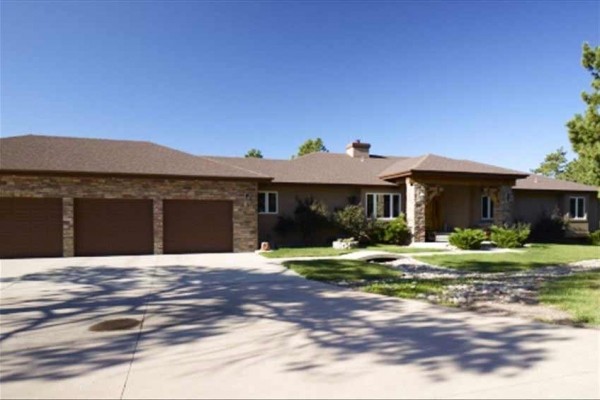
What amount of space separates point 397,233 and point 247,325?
15.2 meters

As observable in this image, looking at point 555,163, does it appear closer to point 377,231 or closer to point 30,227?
point 377,231

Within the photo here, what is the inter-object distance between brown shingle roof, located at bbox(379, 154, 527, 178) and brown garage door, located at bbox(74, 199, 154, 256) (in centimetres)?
1255

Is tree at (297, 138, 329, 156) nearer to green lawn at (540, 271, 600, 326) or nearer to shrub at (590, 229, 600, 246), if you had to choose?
shrub at (590, 229, 600, 246)

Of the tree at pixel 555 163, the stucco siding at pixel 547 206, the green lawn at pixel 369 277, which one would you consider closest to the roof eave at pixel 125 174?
the green lawn at pixel 369 277

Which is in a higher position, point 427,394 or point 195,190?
point 195,190

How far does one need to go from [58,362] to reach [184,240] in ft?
42.8

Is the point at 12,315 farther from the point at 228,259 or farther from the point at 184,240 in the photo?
the point at 184,240

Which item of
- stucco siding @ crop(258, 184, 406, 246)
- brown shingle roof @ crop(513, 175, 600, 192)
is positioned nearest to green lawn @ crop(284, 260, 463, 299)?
stucco siding @ crop(258, 184, 406, 246)

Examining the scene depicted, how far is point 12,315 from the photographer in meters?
6.81

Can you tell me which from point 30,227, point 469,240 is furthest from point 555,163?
point 30,227

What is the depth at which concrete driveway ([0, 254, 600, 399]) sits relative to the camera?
12.9 ft

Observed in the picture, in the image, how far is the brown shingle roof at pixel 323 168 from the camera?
21.4m

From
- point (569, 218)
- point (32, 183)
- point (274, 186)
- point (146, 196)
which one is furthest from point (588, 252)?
point (32, 183)

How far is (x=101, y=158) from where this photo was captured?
17531mm
